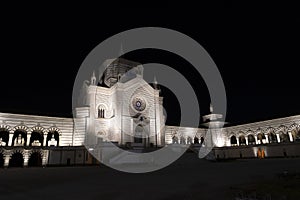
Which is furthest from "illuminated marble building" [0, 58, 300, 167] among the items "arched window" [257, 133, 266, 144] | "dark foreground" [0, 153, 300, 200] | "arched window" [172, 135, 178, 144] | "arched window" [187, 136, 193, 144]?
"dark foreground" [0, 153, 300, 200]

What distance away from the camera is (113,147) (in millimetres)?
27875

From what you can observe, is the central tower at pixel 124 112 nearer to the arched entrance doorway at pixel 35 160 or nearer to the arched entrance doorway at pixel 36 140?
the arched entrance doorway at pixel 36 140

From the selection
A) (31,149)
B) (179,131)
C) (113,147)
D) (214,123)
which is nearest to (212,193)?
(113,147)

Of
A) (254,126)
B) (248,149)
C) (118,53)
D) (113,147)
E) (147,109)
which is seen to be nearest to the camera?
(113,147)

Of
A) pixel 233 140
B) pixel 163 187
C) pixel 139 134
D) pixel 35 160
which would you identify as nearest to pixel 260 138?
pixel 233 140

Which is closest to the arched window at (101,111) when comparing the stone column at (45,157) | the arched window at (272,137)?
the stone column at (45,157)

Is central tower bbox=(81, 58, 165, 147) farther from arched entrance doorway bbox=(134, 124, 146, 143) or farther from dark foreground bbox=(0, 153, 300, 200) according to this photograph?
dark foreground bbox=(0, 153, 300, 200)

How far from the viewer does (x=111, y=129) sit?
3931 centimetres

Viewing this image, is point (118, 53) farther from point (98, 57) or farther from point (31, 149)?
point (31, 149)

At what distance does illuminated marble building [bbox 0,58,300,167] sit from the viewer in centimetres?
3369

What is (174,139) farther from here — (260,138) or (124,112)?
(260,138)

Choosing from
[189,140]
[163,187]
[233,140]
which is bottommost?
[163,187]

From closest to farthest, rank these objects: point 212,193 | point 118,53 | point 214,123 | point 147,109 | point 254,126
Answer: point 212,193 → point 147,109 → point 254,126 → point 118,53 → point 214,123

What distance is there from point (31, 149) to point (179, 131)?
109 ft
